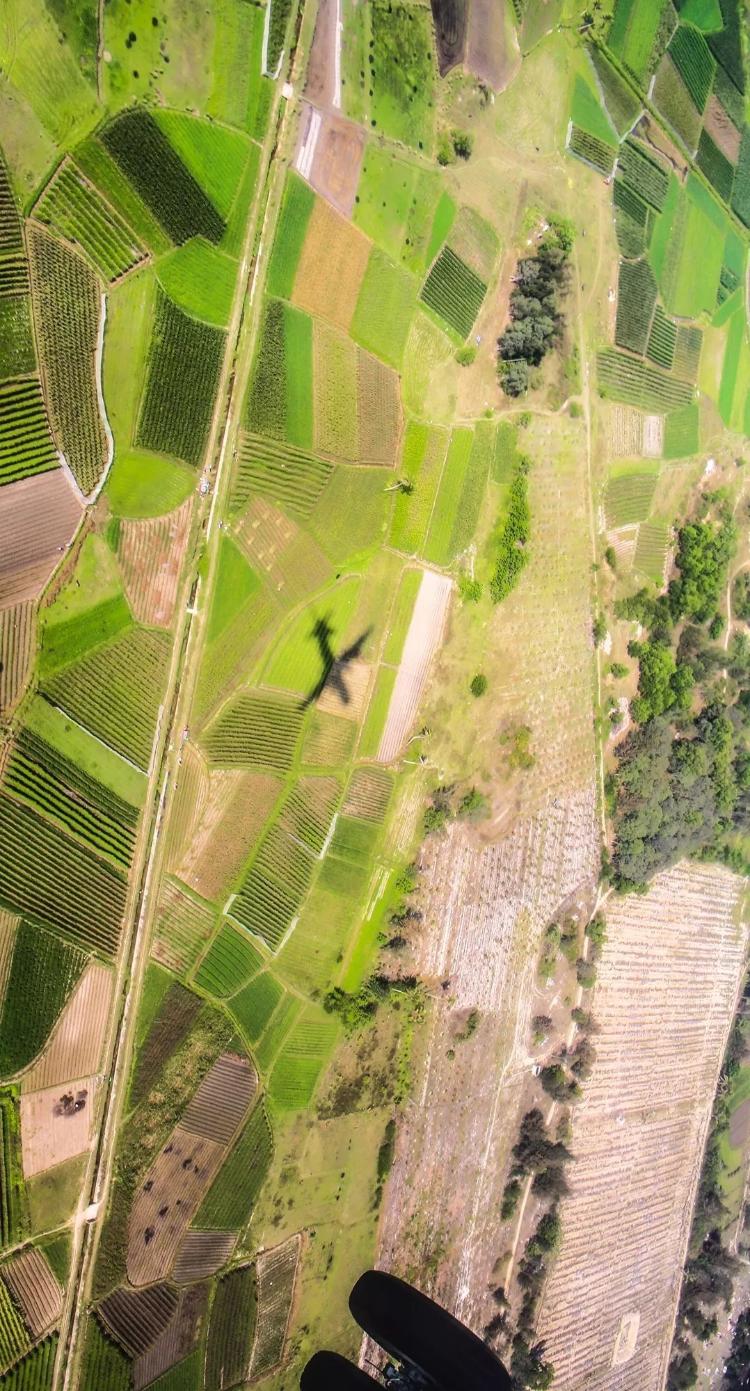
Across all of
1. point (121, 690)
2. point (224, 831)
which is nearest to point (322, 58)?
point (121, 690)

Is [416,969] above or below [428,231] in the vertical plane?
below

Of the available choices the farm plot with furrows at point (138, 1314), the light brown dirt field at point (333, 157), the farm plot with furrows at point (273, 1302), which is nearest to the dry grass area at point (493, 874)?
the farm plot with furrows at point (273, 1302)

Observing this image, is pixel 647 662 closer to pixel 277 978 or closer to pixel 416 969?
pixel 416 969

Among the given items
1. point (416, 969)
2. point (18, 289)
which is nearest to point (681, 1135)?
point (416, 969)

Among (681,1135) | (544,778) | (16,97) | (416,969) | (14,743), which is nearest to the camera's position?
(16,97)

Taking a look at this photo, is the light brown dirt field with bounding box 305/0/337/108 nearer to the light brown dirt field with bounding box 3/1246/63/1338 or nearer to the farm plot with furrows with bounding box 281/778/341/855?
the farm plot with furrows with bounding box 281/778/341/855

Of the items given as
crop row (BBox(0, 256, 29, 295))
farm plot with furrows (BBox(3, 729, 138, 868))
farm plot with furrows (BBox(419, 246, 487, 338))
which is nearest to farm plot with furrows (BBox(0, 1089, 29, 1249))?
farm plot with furrows (BBox(3, 729, 138, 868))
